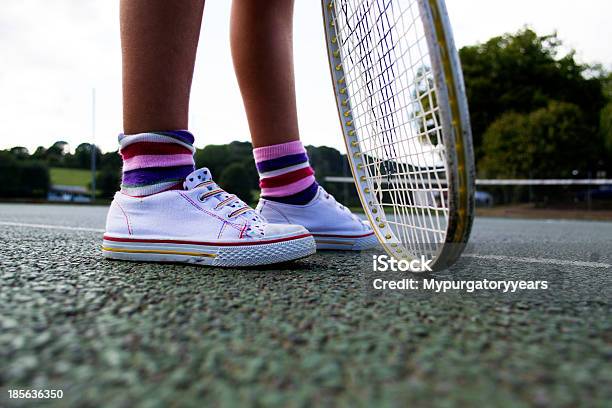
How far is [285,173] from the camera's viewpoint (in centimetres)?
163

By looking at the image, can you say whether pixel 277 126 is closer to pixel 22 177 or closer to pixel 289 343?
pixel 289 343

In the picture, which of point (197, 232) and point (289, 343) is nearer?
point (289, 343)

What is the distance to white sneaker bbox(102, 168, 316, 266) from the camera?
1.15 meters

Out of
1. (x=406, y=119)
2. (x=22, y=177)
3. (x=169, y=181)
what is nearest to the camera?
(x=406, y=119)

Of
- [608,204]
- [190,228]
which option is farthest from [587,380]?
[608,204]

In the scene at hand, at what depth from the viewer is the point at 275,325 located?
67 cm

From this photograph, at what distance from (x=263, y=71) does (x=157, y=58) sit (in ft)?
1.63

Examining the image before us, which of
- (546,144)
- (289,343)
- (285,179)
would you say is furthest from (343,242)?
(546,144)

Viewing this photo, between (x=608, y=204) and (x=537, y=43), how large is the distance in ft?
44.8

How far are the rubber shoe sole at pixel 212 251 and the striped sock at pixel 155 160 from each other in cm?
13

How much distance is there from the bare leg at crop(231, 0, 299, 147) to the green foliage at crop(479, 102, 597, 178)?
14827 millimetres

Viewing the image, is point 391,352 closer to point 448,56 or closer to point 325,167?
point 448,56

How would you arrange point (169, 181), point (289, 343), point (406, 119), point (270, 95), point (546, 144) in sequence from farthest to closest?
point (546, 144), point (270, 95), point (169, 181), point (406, 119), point (289, 343)

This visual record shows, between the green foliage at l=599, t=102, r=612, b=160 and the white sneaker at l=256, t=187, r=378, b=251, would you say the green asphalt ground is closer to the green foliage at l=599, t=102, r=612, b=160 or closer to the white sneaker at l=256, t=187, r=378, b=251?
the white sneaker at l=256, t=187, r=378, b=251
